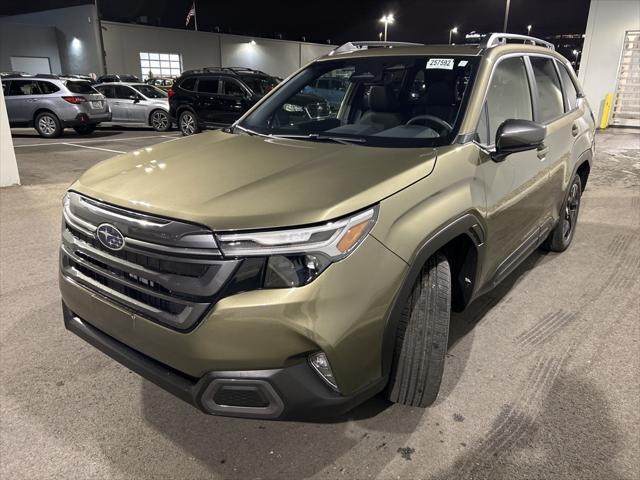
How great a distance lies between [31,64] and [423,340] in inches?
1719

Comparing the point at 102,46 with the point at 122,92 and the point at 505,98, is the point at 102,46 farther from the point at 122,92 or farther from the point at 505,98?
the point at 505,98

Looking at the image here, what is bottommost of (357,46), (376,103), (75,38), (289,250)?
(289,250)

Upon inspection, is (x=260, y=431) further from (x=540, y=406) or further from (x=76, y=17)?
(x=76, y=17)

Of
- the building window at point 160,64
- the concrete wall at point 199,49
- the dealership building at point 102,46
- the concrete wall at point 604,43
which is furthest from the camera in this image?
the building window at point 160,64

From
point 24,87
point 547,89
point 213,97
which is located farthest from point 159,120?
point 547,89

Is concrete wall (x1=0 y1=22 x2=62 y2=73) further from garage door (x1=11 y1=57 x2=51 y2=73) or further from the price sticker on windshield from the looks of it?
the price sticker on windshield

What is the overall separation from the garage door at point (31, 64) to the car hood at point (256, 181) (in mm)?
41402

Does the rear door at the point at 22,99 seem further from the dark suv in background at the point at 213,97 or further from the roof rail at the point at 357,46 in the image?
the roof rail at the point at 357,46

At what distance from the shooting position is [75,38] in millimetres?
36250

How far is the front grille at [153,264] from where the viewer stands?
1737mm

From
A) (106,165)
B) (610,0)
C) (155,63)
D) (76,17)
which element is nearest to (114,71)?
(155,63)

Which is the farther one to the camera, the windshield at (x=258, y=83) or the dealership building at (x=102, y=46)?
the dealership building at (x=102, y=46)

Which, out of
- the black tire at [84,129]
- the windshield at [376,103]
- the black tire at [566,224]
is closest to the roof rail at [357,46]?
the windshield at [376,103]

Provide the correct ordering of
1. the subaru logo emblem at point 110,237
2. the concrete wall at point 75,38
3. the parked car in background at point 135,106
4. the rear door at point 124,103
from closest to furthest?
the subaru logo emblem at point 110,237, the parked car in background at point 135,106, the rear door at point 124,103, the concrete wall at point 75,38
